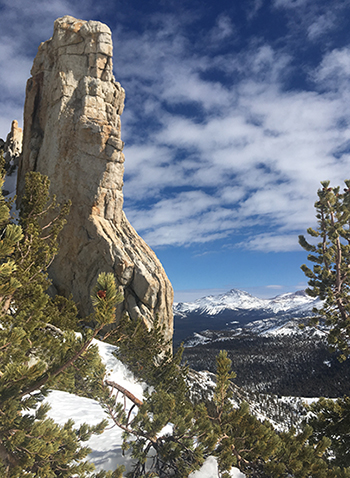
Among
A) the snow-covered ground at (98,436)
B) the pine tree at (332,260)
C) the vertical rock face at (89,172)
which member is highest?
the vertical rock face at (89,172)

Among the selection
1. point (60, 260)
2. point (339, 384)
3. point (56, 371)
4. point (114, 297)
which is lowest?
point (339, 384)

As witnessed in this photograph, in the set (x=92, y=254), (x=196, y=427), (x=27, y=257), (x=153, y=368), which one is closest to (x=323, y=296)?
(x=153, y=368)

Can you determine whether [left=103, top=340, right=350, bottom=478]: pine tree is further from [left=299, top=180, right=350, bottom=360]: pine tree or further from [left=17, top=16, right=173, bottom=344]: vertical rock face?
[left=17, top=16, right=173, bottom=344]: vertical rock face

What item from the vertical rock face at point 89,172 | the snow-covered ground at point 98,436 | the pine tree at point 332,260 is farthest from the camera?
the vertical rock face at point 89,172

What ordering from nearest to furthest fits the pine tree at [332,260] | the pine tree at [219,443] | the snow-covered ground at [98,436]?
the pine tree at [219,443] < the snow-covered ground at [98,436] < the pine tree at [332,260]

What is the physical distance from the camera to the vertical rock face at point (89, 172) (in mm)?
31750

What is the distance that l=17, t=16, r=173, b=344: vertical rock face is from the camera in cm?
3175

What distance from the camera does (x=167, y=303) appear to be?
3397 cm

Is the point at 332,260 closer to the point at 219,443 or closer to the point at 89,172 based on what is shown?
the point at 219,443

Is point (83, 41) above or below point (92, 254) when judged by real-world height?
→ above

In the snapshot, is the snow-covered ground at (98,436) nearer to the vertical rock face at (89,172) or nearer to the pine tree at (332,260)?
the pine tree at (332,260)

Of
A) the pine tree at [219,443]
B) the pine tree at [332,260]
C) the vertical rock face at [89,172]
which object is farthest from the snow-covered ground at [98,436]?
the vertical rock face at [89,172]

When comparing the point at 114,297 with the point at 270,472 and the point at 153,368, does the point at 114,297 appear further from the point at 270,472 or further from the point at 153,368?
the point at 153,368

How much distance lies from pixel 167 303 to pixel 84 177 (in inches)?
743
